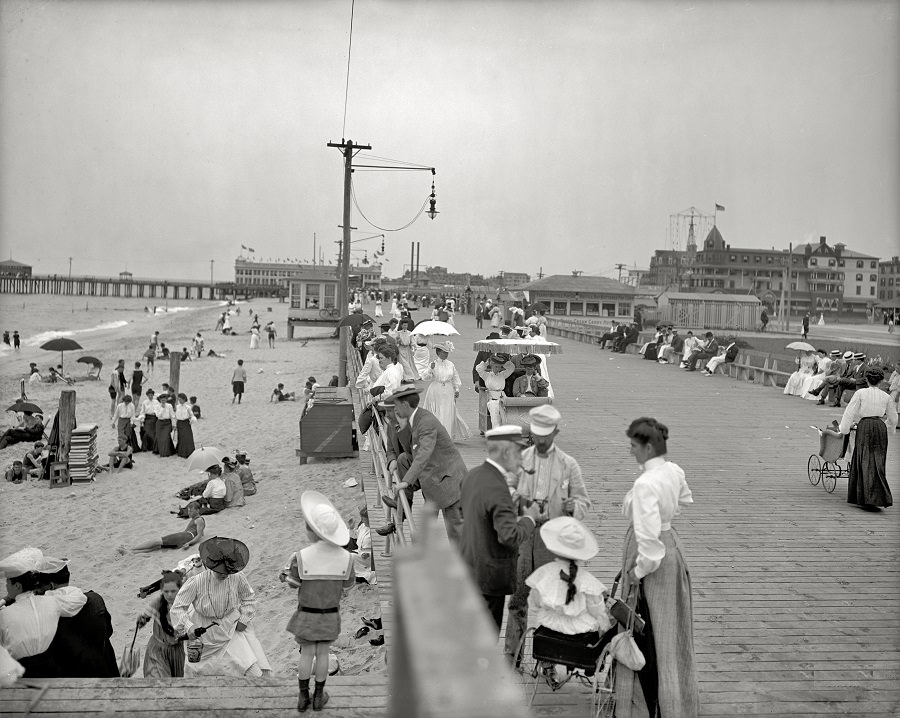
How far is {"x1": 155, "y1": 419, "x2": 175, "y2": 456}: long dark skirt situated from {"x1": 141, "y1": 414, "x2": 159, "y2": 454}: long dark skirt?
35 centimetres

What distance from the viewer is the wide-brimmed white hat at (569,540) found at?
4.76 meters

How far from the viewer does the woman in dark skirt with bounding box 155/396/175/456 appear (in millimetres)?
18250

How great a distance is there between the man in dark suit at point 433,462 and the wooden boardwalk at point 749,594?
3.02 ft

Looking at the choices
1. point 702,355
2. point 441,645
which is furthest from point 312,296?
point 441,645

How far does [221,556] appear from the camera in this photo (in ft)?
19.3

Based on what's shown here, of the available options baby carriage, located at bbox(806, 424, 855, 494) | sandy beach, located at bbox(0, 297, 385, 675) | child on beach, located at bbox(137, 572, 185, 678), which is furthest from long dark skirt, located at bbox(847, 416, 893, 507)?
child on beach, located at bbox(137, 572, 185, 678)

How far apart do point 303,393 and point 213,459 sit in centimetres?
1375

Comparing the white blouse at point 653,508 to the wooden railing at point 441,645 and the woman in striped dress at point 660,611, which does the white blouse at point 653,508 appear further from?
the wooden railing at point 441,645

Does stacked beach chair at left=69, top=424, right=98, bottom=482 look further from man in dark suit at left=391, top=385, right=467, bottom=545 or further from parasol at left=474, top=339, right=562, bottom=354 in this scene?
man in dark suit at left=391, top=385, right=467, bottom=545

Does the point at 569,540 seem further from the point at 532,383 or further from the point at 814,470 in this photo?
the point at 532,383

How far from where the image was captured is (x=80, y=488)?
1536cm

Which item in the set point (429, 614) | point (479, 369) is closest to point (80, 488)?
point (479, 369)

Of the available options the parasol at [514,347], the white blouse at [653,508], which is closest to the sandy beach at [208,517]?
the parasol at [514,347]

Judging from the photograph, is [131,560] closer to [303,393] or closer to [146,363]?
[303,393]
